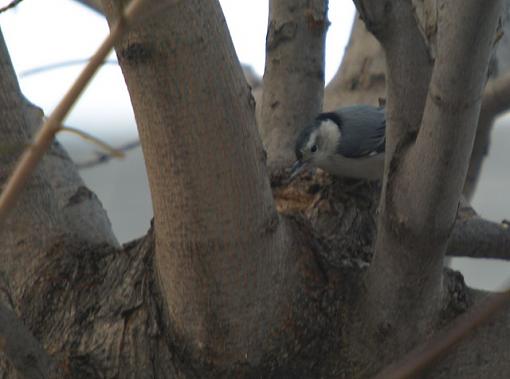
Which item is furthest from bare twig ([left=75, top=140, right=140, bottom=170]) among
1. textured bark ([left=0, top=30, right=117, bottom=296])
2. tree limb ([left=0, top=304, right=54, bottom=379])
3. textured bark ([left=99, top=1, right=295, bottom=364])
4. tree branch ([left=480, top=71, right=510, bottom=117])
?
tree branch ([left=480, top=71, right=510, bottom=117])

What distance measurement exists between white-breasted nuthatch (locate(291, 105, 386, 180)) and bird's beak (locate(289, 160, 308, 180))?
0.39 ft

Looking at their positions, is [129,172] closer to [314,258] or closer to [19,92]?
[19,92]

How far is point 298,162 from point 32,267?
25.1 inches

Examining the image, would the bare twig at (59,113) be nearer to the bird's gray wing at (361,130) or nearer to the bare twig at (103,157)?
the bare twig at (103,157)

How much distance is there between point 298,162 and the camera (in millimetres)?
2012

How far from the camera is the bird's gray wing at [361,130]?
2.67 m

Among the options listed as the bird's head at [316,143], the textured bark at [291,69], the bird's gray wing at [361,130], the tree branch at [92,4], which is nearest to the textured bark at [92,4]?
the tree branch at [92,4]

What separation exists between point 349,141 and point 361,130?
5 cm

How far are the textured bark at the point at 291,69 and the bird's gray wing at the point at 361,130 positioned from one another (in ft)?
1.67

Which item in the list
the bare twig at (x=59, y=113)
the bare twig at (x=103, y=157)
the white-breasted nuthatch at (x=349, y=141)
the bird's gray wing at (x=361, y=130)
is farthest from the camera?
the bird's gray wing at (x=361, y=130)

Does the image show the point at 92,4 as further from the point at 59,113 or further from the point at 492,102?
the point at 59,113

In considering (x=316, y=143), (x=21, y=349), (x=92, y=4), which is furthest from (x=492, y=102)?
(x=21, y=349)

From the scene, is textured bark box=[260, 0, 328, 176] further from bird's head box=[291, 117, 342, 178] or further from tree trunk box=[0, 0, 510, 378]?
tree trunk box=[0, 0, 510, 378]

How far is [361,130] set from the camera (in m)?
2.80
